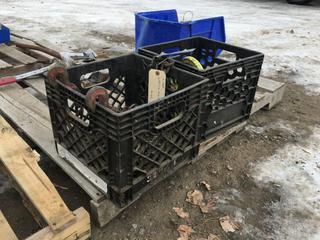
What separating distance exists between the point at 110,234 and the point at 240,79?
140 centimetres

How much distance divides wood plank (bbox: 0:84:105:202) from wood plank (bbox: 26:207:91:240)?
132 millimetres

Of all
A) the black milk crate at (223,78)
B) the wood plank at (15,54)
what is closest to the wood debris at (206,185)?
the black milk crate at (223,78)

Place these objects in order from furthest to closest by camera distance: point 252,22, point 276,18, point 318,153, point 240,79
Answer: point 276,18 → point 252,22 → point 318,153 → point 240,79

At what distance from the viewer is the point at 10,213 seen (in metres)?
1.82

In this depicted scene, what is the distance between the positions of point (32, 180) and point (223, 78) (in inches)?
54.6

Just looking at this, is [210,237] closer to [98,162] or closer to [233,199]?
[233,199]

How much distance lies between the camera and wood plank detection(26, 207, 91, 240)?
1.46 metres

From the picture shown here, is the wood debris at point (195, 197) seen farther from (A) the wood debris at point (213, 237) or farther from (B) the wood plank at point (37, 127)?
(B) the wood plank at point (37, 127)

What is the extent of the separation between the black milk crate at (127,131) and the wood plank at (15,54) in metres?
1.52

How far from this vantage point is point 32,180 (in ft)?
5.49

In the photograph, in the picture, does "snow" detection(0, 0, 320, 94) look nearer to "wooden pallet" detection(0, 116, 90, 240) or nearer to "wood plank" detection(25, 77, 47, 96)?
"wood plank" detection(25, 77, 47, 96)

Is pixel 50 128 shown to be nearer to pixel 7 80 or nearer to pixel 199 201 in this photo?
pixel 7 80

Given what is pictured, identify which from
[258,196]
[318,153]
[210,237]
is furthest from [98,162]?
[318,153]

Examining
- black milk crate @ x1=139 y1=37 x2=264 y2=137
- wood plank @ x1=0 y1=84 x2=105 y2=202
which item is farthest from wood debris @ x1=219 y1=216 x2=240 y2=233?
wood plank @ x1=0 y1=84 x2=105 y2=202
